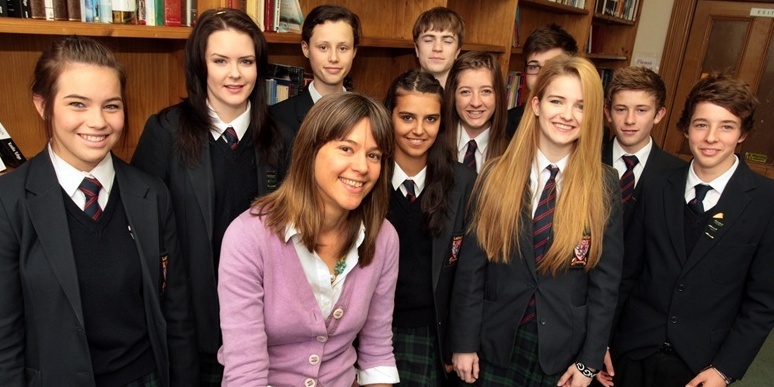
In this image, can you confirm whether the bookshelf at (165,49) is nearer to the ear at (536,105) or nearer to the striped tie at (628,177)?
the ear at (536,105)

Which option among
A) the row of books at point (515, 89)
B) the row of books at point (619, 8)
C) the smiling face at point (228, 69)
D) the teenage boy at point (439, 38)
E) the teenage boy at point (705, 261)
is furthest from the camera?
the row of books at point (619, 8)

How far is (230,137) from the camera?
68.8 inches

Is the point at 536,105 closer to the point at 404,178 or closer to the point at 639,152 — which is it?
the point at 404,178

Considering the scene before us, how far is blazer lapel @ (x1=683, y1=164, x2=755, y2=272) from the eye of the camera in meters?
1.79

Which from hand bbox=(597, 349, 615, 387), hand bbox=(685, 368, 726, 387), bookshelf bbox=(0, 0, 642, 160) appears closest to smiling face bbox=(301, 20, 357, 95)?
bookshelf bbox=(0, 0, 642, 160)

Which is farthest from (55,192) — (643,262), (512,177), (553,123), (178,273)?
(643,262)

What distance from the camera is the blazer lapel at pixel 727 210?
1794mm

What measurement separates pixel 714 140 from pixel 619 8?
3.81 meters

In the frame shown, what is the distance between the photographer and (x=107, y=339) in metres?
1.35

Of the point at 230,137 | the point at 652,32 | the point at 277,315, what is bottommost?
the point at 277,315

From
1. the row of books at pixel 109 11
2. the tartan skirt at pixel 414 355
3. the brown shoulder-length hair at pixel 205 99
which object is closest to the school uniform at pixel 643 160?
the tartan skirt at pixel 414 355

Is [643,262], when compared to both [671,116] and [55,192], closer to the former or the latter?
[55,192]

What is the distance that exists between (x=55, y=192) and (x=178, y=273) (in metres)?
0.39

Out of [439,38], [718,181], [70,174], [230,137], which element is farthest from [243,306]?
[439,38]
